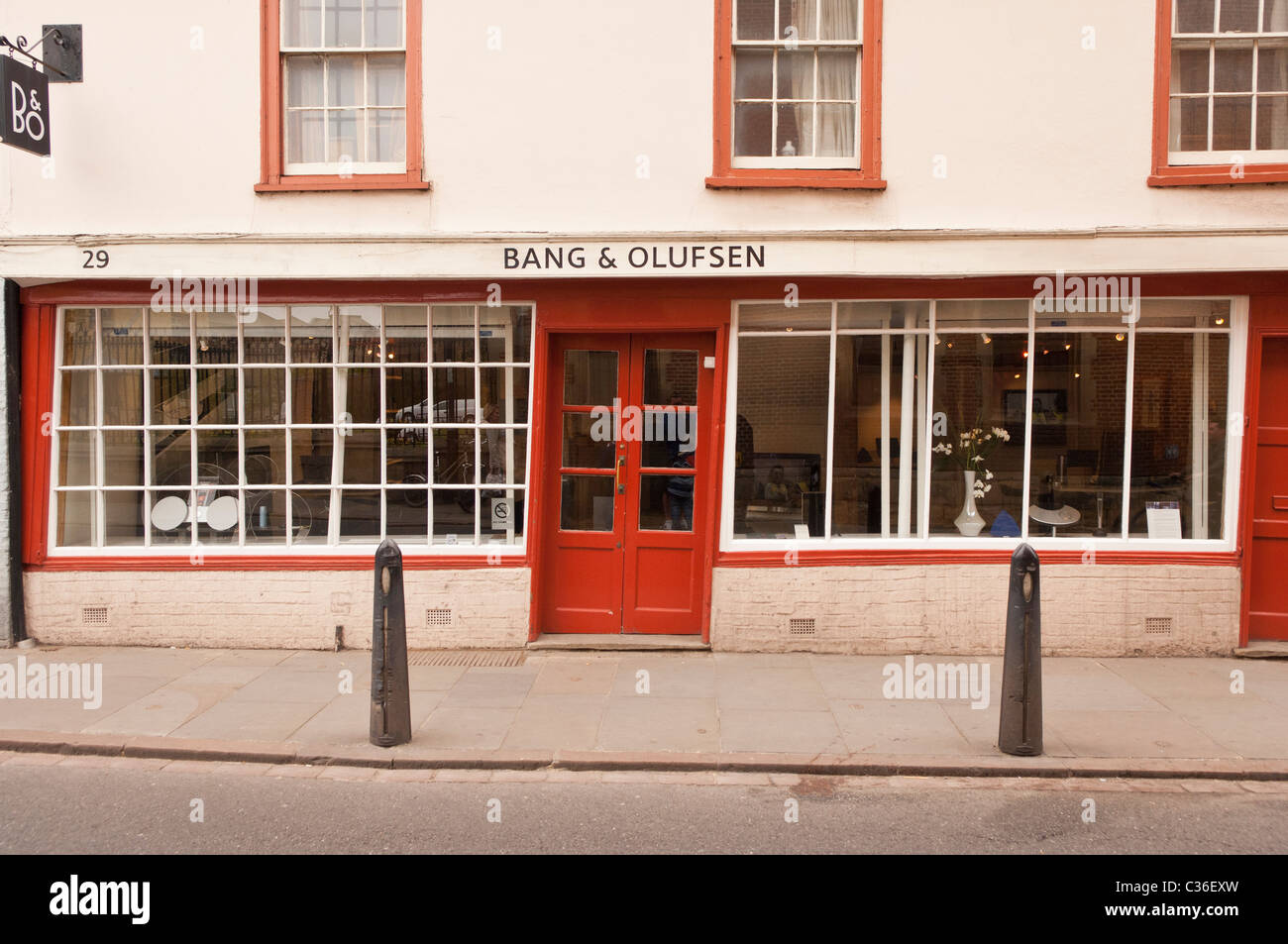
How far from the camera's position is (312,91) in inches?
310

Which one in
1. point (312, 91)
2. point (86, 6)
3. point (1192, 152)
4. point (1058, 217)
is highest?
point (86, 6)

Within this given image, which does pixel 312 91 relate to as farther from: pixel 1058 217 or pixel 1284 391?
pixel 1284 391

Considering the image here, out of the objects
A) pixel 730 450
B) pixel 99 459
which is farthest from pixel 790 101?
pixel 99 459

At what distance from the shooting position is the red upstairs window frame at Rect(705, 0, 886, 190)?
24.5 ft

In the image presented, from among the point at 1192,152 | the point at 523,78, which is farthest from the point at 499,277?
the point at 1192,152

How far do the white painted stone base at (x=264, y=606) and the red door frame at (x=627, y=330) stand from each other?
0.44 m

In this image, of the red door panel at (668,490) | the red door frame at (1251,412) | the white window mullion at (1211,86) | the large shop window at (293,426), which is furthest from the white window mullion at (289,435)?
the red door frame at (1251,412)

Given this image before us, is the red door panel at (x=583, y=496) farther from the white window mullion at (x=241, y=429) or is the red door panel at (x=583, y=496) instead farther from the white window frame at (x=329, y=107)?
the white window mullion at (x=241, y=429)

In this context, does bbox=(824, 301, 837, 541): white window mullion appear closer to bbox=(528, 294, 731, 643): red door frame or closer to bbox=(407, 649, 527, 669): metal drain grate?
bbox=(528, 294, 731, 643): red door frame

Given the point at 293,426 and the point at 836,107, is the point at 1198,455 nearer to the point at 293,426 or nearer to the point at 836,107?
the point at 836,107

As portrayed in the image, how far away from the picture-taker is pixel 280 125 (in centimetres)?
778

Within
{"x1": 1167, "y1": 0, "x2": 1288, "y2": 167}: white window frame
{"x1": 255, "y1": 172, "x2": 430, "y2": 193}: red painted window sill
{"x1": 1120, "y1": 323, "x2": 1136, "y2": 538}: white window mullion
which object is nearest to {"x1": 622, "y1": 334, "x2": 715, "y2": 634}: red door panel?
{"x1": 255, "y1": 172, "x2": 430, "y2": 193}: red painted window sill

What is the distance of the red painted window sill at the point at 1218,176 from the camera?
7.36 metres

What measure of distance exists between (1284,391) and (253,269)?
8866 mm
